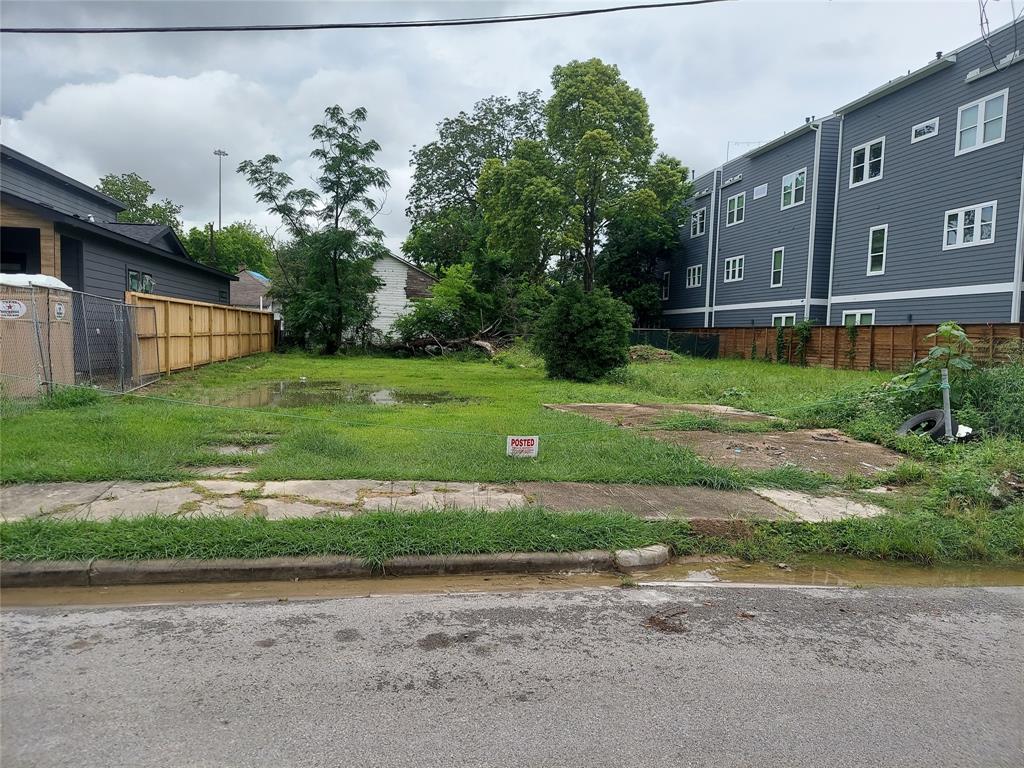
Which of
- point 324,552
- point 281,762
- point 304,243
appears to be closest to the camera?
point 281,762

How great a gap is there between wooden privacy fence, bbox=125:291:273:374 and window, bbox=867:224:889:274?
23.3 meters

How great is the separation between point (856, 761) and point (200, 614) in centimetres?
358

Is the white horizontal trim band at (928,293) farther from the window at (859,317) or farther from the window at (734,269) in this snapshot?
the window at (734,269)

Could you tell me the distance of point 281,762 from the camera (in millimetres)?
2654

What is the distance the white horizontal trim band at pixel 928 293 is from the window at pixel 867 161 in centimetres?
435

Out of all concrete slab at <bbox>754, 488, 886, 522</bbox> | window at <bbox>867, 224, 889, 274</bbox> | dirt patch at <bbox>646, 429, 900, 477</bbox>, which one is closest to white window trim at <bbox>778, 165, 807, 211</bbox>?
window at <bbox>867, 224, 889, 274</bbox>

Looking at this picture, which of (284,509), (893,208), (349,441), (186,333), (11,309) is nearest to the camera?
(284,509)

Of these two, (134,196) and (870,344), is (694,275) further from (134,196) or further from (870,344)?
(134,196)

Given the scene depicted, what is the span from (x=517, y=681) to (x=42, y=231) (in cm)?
1787

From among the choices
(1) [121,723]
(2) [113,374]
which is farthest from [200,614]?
(2) [113,374]

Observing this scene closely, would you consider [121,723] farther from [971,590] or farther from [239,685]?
[971,590]

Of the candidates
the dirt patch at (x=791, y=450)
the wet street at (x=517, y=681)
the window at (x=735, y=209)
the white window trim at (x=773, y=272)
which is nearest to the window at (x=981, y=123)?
the white window trim at (x=773, y=272)

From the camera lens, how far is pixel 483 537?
5.17 metres

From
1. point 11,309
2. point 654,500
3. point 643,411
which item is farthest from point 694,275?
point 11,309
